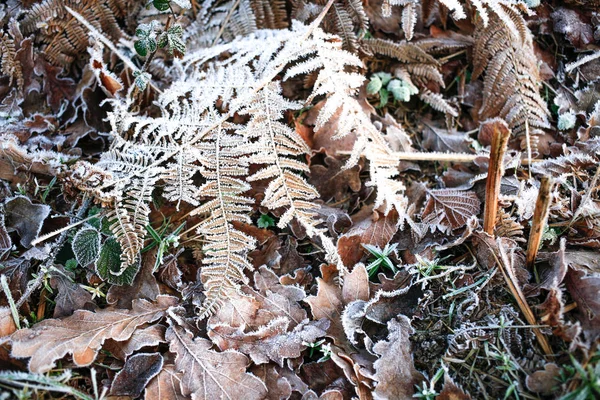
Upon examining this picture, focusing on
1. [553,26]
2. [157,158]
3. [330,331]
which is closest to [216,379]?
[330,331]

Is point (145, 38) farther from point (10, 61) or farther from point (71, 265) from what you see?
point (71, 265)

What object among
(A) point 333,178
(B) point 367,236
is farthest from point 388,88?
(B) point 367,236

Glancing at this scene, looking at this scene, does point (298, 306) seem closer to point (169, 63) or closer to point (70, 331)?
point (70, 331)

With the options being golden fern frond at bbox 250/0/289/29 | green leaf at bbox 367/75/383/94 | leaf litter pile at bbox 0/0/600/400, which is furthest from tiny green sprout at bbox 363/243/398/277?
golden fern frond at bbox 250/0/289/29

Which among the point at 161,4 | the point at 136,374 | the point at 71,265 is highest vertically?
the point at 161,4

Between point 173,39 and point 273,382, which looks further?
point 173,39

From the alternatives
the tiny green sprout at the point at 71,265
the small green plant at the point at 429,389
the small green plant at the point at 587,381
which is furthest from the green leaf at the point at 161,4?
the small green plant at the point at 587,381

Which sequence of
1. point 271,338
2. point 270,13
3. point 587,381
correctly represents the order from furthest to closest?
point 270,13
point 271,338
point 587,381
